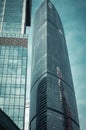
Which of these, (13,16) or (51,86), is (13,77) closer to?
(13,16)

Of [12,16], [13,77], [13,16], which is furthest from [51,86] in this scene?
[13,77]

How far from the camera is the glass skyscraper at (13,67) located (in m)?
60.5

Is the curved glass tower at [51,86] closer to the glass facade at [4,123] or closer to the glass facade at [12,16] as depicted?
the glass facade at [12,16]

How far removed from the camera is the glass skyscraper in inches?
2383

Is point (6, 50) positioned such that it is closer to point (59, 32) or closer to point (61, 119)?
point (61, 119)

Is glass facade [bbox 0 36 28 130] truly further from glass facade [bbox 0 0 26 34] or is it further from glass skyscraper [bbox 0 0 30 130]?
glass facade [bbox 0 0 26 34]

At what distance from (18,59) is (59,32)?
394ft

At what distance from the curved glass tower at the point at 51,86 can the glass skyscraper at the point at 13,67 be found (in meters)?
54.3

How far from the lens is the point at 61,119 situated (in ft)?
408

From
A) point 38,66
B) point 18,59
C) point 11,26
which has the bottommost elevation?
point 18,59

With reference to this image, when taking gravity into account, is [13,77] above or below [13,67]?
below

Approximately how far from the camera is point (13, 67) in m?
69.4

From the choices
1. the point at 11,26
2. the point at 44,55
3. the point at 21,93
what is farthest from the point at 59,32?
the point at 21,93

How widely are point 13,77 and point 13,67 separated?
11.8ft
